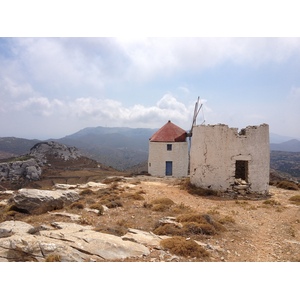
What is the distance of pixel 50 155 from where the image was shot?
176ft

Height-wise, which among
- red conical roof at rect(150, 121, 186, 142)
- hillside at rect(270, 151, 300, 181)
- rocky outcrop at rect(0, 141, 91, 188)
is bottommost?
hillside at rect(270, 151, 300, 181)

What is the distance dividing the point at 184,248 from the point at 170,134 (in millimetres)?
18565

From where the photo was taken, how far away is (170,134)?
80.6 ft

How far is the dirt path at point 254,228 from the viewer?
674cm

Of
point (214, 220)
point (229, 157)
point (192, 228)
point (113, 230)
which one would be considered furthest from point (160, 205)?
point (229, 157)

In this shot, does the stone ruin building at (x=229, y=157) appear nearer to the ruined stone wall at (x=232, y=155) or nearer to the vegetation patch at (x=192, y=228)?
the ruined stone wall at (x=232, y=155)

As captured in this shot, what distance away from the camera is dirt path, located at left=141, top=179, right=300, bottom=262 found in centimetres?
674

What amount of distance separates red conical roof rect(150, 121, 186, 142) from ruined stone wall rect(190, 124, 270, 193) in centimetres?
863

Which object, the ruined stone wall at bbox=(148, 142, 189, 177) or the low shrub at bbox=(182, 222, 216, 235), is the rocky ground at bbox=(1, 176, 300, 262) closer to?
the low shrub at bbox=(182, 222, 216, 235)

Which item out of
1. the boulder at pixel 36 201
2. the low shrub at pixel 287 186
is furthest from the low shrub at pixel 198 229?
the low shrub at pixel 287 186

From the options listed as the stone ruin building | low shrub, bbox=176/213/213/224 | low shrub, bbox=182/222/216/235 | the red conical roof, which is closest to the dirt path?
low shrub, bbox=182/222/216/235

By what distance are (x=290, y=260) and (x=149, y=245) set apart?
352cm

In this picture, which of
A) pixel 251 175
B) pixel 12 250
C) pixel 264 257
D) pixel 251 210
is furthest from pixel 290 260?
pixel 251 175

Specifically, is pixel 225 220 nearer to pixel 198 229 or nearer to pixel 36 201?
pixel 198 229
